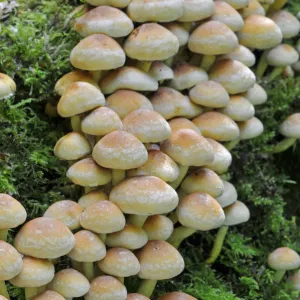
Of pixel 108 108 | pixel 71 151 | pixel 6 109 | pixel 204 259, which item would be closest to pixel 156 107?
pixel 108 108

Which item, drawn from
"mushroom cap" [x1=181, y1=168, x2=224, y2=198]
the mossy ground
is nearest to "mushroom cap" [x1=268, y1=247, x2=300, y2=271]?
the mossy ground

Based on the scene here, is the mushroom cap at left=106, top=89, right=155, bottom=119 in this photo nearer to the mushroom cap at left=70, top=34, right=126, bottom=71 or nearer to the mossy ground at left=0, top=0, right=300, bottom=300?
the mushroom cap at left=70, top=34, right=126, bottom=71

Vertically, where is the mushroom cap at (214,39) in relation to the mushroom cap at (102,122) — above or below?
above

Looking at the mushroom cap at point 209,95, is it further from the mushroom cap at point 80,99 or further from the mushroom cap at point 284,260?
the mushroom cap at point 284,260

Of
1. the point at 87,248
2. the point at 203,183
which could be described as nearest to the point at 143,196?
the point at 87,248

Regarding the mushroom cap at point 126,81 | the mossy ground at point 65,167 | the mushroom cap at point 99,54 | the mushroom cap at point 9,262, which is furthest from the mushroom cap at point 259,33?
the mushroom cap at point 9,262
